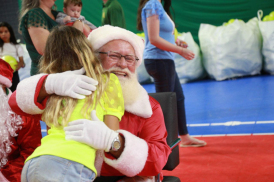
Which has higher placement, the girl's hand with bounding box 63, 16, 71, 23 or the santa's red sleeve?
the girl's hand with bounding box 63, 16, 71, 23

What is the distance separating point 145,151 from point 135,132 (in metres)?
0.18

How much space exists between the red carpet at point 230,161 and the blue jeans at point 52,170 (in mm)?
1479

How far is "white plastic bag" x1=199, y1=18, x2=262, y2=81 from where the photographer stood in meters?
6.34

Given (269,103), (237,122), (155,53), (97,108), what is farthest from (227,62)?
(97,108)

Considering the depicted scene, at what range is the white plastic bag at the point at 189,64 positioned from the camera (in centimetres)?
671

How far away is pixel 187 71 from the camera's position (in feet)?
22.2

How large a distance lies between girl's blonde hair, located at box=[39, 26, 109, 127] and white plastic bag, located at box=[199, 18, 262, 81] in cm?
535

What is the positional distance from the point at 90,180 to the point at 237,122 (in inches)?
113

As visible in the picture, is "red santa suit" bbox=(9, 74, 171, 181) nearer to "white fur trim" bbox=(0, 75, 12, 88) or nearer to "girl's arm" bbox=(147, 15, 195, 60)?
"white fur trim" bbox=(0, 75, 12, 88)

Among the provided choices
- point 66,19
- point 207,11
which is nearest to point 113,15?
point 66,19

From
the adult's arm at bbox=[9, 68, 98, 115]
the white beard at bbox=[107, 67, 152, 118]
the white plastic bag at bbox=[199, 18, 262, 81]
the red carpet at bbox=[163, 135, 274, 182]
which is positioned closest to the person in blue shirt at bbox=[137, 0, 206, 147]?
the red carpet at bbox=[163, 135, 274, 182]

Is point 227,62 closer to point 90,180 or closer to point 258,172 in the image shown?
point 258,172

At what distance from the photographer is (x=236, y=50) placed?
6.36 metres

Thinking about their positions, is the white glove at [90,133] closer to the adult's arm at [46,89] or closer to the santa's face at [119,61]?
the adult's arm at [46,89]
